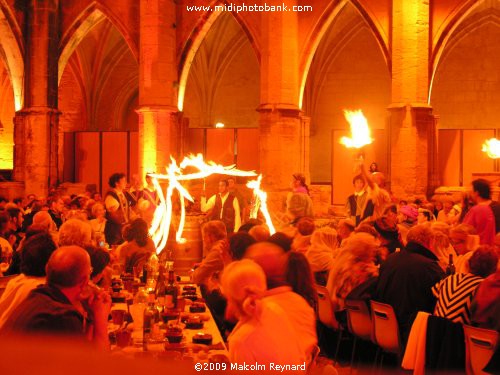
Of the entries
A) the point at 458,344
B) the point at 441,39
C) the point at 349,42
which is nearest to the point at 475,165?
the point at 441,39

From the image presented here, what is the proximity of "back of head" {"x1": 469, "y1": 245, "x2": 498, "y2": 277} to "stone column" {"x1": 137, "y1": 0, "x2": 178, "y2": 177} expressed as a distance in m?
11.2

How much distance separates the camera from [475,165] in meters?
17.6

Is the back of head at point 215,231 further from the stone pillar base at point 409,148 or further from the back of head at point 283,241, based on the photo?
the stone pillar base at point 409,148

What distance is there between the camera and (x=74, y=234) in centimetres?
520

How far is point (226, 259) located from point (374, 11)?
36.9 feet

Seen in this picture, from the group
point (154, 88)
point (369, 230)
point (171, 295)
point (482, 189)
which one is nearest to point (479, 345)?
point (171, 295)

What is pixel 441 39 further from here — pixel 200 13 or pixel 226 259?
pixel 226 259

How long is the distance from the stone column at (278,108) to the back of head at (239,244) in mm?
9063

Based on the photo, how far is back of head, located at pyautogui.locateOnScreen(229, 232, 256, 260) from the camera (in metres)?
5.20

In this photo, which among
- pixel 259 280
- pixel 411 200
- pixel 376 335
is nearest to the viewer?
pixel 259 280

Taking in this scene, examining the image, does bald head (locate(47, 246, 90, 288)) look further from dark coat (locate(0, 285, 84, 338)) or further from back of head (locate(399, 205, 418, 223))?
back of head (locate(399, 205, 418, 223))

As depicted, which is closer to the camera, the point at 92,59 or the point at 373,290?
the point at 373,290

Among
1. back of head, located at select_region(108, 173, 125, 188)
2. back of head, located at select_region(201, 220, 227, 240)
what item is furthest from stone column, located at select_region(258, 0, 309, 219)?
back of head, located at select_region(201, 220, 227, 240)

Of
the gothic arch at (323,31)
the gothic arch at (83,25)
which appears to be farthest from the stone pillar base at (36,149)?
the gothic arch at (323,31)
